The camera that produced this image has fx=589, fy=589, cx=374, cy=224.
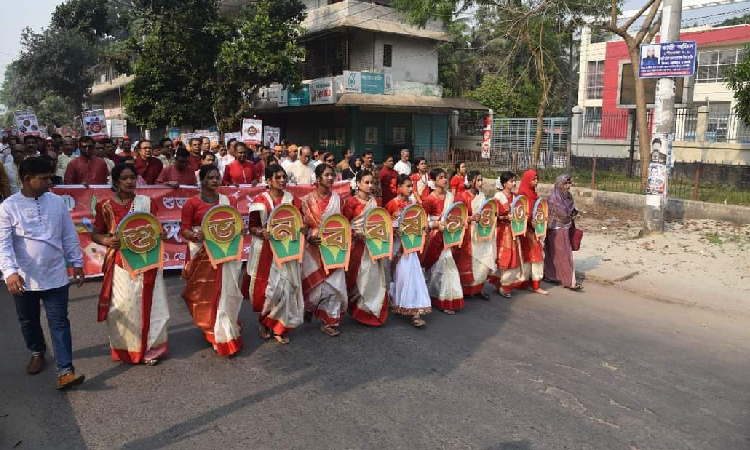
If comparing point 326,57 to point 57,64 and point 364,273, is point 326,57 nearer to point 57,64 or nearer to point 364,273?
point 364,273

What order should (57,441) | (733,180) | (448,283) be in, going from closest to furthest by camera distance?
(57,441) → (448,283) → (733,180)

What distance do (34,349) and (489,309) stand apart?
4.56 meters

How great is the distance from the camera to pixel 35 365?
4.76 metres

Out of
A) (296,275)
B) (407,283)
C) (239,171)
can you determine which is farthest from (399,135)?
(296,275)

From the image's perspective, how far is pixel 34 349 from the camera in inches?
190

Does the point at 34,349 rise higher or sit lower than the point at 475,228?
lower

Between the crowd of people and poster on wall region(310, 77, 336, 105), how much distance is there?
50.4 feet

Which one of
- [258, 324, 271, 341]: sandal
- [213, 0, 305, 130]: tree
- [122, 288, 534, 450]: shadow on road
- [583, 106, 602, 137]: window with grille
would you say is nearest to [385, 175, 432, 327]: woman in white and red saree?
[122, 288, 534, 450]: shadow on road

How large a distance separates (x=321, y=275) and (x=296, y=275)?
12.2 inches

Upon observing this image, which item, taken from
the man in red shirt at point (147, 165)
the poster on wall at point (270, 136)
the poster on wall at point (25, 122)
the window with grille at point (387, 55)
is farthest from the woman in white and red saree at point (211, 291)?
the window with grille at point (387, 55)

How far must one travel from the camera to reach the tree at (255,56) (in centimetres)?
2011

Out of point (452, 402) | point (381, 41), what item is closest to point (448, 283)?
point (452, 402)

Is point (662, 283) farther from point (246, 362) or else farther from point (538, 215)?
point (246, 362)

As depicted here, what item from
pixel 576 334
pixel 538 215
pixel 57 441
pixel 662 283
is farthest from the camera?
pixel 662 283
